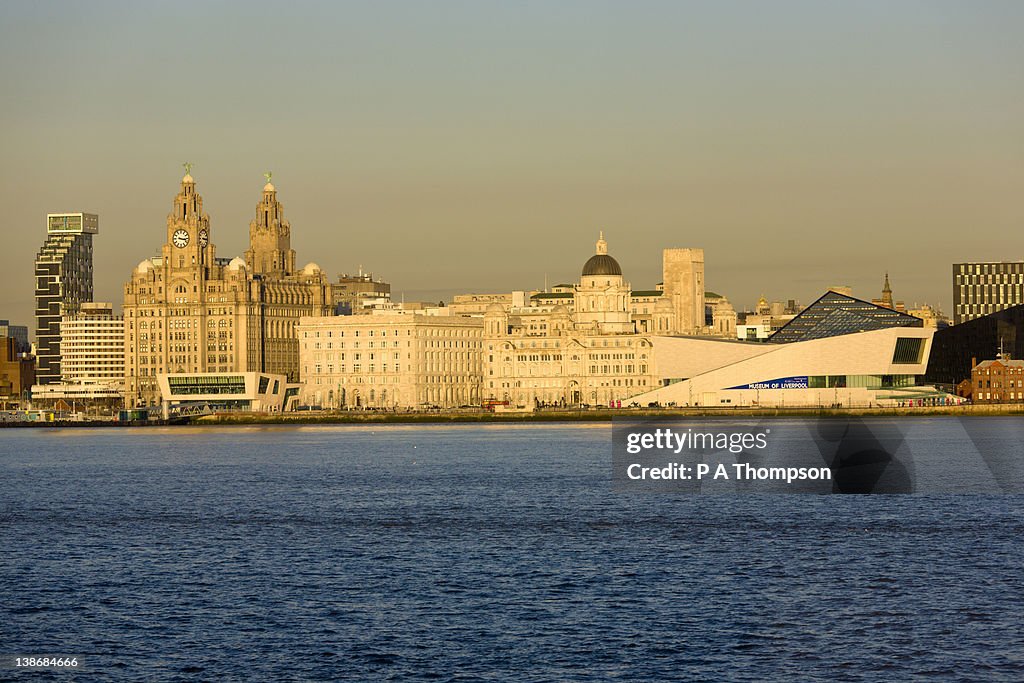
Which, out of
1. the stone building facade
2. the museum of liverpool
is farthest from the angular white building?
the stone building facade

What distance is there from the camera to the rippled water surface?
36469 mm

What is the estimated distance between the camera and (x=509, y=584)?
152ft

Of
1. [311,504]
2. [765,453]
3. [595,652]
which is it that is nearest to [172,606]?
[595,652]

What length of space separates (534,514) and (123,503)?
18.8 m

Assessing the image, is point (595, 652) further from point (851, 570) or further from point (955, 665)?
point (851, 570)

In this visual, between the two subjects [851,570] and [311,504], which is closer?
[851,570]

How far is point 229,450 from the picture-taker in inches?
4963

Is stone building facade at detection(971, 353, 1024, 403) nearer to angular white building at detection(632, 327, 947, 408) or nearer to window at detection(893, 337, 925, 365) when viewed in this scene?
angular white building at detection(632, 327, 947, 408)

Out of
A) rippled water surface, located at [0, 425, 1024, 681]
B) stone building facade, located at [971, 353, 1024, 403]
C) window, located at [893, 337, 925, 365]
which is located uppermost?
window, located at [893, 337, 925, 365]

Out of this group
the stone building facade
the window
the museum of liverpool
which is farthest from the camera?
the window

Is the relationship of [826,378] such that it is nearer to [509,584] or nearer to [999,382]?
[999,382]

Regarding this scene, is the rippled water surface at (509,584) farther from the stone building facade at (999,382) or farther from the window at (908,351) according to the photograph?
the stone building facade at (999,382)

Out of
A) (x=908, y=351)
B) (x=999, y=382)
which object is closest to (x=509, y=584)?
(x=908, y=351)

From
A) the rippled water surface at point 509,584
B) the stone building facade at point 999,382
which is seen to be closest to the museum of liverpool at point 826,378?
the stone building facade at point 999,382
